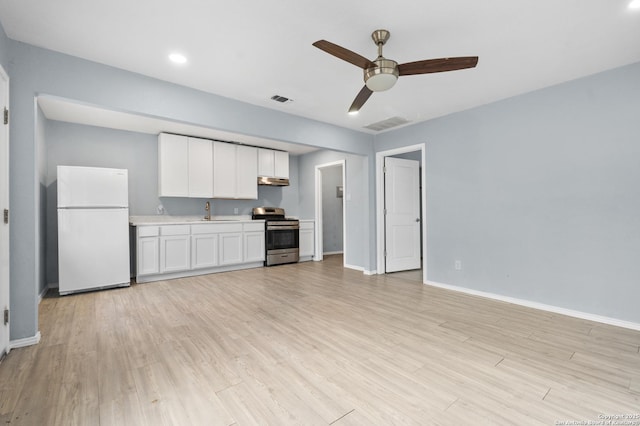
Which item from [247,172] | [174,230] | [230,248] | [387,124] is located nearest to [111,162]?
[174,230]

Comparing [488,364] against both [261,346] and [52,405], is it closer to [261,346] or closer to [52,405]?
[261,346]

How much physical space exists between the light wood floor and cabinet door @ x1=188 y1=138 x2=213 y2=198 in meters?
2.32

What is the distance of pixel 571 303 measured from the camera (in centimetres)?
301

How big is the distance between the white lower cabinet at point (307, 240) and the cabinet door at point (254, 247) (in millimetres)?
964

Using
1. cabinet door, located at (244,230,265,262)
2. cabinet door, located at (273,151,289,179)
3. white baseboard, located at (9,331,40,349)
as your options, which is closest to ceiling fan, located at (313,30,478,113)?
white baseboard, located at (9,331,40,349)

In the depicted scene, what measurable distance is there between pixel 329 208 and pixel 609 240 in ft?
18.3

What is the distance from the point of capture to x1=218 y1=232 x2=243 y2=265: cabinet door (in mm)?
5141

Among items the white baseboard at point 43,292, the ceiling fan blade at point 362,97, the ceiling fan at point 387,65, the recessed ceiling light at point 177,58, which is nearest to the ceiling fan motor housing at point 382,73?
the ceiling fan at point 387,65

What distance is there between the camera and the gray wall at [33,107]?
7.41 ft

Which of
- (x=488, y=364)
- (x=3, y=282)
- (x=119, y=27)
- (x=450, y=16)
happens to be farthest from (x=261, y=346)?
(x=450, y=16)

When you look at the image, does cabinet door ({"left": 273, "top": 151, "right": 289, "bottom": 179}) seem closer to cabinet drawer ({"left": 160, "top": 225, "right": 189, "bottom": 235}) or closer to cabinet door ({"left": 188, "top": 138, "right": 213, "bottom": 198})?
cabinet door ({"left": 188, "top": 138, "right": 213, "bottom": 198})

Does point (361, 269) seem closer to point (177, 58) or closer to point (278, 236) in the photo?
point (278, 236)

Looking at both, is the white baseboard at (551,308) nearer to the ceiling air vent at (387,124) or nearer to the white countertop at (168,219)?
the ceiling air vent at (387,124)

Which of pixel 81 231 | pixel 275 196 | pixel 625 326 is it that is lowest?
pixel 625 326
